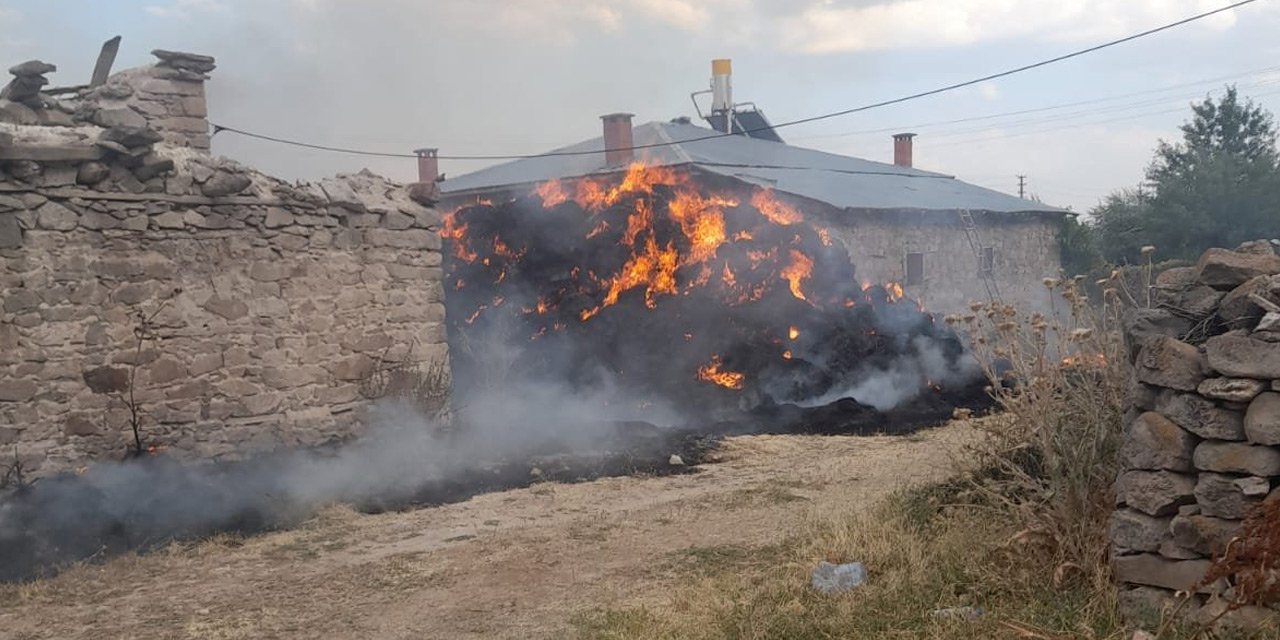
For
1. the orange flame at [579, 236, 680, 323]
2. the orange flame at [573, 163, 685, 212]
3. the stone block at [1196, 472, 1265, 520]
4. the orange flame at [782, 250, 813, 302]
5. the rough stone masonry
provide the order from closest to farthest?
the stone block at [1196, 472, 1265, 520] < the rough stone masonry < the orange flame at [579, 236, 680, 323] < the orange flame at [782, 250, 813, 302] < the orange flame at [573, 163, 685, 212]

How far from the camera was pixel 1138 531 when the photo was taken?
4781mm

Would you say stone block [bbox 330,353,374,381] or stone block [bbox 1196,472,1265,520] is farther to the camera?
stone block [bbox 330,353,374,381]

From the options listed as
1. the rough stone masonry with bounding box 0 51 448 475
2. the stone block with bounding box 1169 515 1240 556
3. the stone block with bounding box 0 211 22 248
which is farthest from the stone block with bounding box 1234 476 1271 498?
the stone block with bounding box 0 211 22 248

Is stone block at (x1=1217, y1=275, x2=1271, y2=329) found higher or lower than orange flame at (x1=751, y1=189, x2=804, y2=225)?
lower

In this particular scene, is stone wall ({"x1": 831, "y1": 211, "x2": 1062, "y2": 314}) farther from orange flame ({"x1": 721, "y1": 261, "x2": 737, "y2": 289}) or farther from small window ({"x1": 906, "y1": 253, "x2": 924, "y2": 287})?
orange flame ({"x1": 721, "y1": 261, "x2": 737, "y2": 289})

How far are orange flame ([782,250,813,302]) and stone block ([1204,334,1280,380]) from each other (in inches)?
459

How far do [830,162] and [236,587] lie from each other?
22.2m

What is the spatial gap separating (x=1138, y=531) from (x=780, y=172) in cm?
1855

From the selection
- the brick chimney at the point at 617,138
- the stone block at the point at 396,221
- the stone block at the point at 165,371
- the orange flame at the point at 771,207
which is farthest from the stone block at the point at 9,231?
the brick chimney at the point at 617,138

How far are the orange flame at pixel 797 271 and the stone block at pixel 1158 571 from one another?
11.5m

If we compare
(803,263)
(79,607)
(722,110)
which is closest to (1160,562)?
(79,607)

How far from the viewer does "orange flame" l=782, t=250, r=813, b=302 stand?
16.4 metres

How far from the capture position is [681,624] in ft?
17.8

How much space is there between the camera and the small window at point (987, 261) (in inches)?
995
